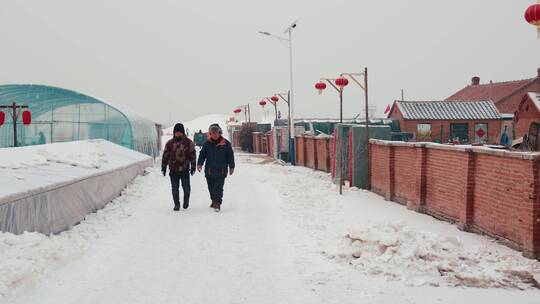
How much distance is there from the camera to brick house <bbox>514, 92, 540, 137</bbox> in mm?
34969

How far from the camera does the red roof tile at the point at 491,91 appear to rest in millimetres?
53750

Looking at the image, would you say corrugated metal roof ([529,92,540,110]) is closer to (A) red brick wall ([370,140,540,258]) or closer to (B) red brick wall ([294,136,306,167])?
(B) red brick wall ([294,136,306,167])

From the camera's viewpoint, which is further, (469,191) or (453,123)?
(453,123)

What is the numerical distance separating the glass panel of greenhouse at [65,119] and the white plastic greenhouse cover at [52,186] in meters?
13.7

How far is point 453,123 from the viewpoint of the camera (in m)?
44.7

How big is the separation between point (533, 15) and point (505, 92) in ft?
155

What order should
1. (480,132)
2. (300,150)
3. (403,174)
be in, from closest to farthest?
(403,174)
(300,150)
(480,132)

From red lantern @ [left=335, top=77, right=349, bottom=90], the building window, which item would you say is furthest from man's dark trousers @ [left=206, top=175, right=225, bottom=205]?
the building window

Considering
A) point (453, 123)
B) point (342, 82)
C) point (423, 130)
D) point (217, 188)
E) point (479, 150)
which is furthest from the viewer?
point (453, 123)

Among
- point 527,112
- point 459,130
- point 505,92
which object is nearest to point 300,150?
point 527,112

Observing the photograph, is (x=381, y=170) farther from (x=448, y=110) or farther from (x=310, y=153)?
(x=448, y=110)

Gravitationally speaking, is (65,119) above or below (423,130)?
above

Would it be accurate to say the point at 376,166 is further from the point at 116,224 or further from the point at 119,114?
the point at 119,114

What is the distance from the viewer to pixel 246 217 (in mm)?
10094
